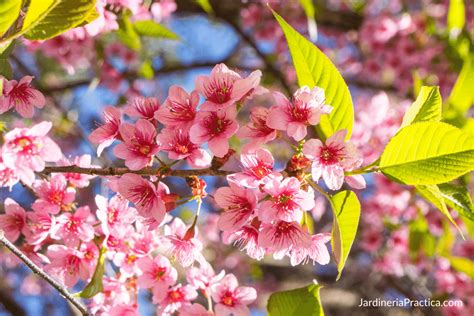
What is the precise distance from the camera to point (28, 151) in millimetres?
1242

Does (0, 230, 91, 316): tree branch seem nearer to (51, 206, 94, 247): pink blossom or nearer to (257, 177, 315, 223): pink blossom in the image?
(51, 206, 94, 247): pink blossom

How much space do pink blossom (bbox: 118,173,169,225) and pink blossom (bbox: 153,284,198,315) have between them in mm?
342

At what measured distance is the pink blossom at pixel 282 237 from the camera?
1.13 m

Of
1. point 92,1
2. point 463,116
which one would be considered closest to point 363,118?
point 463,116

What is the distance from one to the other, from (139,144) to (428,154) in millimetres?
604

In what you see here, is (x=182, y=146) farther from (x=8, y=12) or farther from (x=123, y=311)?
(x=123, y=311)

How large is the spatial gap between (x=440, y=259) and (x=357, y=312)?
1204 mm

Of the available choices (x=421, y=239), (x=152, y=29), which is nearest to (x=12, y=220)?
(x=152, y=29)

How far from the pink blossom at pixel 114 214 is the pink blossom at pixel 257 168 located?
36cm

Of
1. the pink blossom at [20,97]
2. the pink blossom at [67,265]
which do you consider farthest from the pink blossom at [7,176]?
the pink blossom at [67,265]

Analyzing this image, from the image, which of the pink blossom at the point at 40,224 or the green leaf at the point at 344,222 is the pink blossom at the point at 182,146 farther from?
the pink blossom at the point at 40,224

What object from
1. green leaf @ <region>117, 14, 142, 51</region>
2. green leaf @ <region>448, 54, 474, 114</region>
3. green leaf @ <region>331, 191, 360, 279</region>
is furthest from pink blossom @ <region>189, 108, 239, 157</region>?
green leaf @ <region>448, 54, 474, 114</region>

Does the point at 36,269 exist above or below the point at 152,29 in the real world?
above

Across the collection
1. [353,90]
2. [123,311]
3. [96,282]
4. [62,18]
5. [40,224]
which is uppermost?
[62,18]
